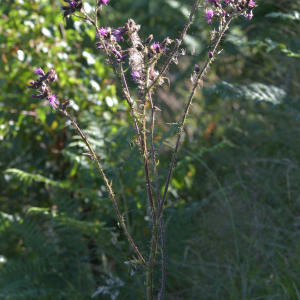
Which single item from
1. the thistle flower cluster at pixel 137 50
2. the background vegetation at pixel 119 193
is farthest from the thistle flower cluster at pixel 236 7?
the background vegetation at pixel 119 193

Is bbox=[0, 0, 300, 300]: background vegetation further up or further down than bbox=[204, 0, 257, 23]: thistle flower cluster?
further down

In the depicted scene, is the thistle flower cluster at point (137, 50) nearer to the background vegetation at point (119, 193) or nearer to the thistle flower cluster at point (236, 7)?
the thistle flower cluster at point (236, 7)

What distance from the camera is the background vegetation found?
1674 mm

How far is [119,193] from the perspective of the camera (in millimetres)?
1958

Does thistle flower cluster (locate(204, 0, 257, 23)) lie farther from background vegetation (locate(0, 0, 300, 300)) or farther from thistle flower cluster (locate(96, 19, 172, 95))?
background vegetation (locate(0, 0, 300, 300))

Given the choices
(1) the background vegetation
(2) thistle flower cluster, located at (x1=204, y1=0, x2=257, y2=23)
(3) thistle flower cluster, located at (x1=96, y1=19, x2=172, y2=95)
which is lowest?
(1) the background vegetation

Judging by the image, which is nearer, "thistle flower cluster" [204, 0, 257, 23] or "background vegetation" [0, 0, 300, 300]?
"thistle flower cluster" [204, 0, 257, 23]

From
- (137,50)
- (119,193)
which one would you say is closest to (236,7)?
(137,50)

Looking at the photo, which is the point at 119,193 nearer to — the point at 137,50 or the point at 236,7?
the point at 137,50

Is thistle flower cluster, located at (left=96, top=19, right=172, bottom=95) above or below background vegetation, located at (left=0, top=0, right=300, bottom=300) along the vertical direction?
above

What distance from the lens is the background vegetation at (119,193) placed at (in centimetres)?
167

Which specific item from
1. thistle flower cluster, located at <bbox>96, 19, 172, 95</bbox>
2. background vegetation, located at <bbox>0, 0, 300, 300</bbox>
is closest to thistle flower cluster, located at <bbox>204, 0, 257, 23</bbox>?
thistle flower cluster, located at <bbox>96, 19, 172, 95</bbox>

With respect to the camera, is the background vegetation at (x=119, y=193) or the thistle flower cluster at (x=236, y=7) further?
the background vegetation at (x=119, y=193)

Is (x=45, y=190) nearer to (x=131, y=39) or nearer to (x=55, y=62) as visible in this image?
(x=55, y=62)
